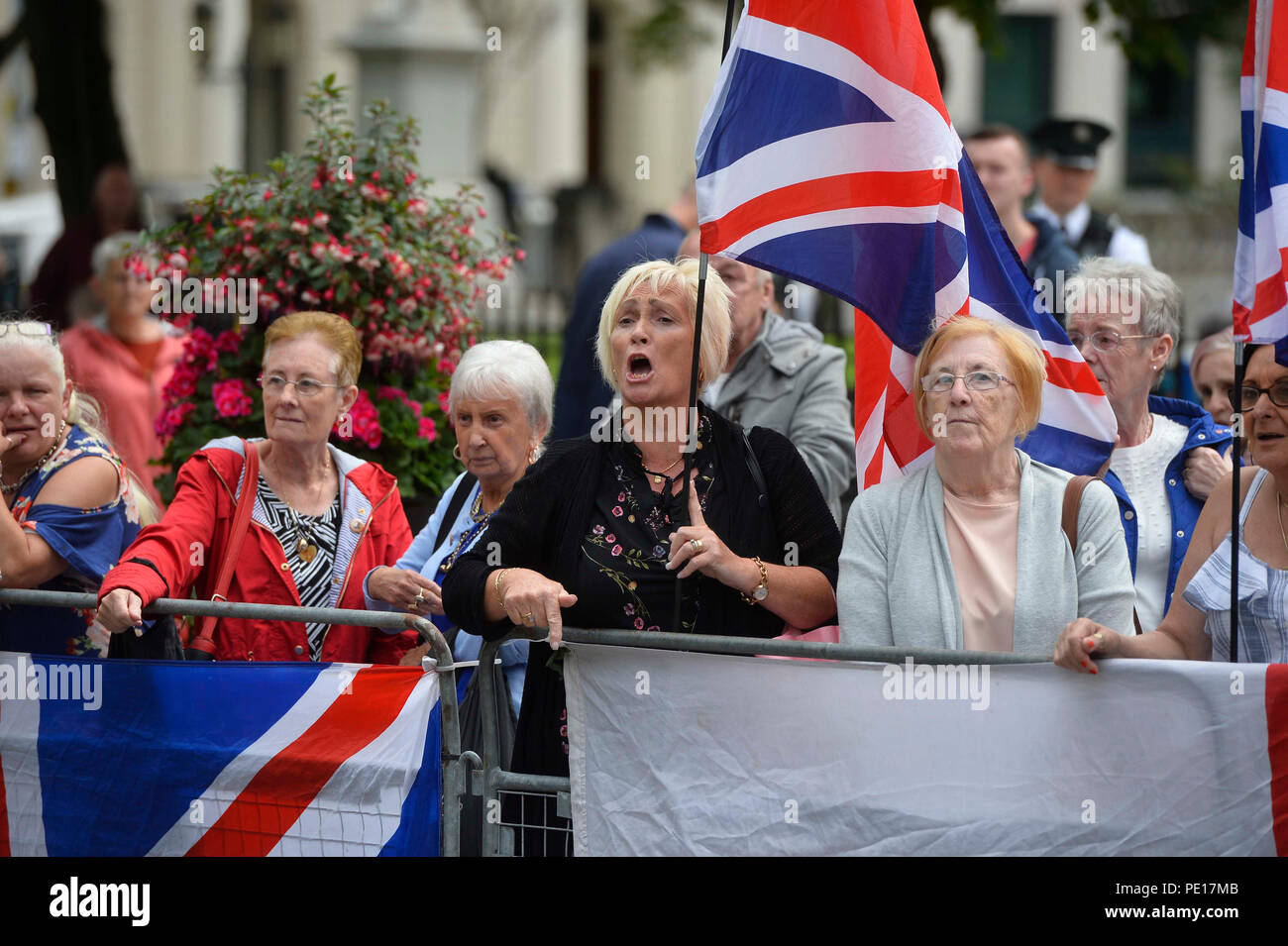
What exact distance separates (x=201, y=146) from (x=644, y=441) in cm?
3189

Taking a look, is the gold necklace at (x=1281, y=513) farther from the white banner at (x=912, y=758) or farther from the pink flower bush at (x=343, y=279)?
the pink flower bush at (x=343, y=279)

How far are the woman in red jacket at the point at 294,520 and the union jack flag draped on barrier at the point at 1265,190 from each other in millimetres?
2386

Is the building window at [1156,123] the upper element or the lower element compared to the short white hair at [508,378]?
upper

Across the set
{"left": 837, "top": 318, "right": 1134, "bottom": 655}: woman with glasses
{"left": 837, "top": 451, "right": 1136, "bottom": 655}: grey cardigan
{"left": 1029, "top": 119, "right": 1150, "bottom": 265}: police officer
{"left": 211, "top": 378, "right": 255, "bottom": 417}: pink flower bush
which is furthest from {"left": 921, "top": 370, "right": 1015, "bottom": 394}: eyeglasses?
{"left": 1029, "top": 119, "right": 1150, "bottom": 265}: police officer

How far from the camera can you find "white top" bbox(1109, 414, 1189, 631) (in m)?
4.64

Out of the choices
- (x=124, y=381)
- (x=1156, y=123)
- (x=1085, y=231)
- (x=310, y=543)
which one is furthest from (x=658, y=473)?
(x=1156, y=123)

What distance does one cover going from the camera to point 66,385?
522cm

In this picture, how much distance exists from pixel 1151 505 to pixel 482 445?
1.93m

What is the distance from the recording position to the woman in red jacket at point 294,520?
4.80m

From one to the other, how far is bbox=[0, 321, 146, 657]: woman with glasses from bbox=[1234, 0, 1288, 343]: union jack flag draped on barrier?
325 centimetres

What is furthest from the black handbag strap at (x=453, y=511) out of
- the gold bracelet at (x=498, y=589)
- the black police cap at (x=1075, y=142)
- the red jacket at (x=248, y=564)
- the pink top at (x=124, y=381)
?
the black police cap at (x=1075, y=142)

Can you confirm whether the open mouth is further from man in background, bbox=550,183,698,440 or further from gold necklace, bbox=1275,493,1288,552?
man in background, bbox=550,183,698,440
